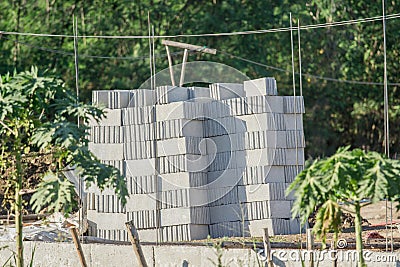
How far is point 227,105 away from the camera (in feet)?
28.0

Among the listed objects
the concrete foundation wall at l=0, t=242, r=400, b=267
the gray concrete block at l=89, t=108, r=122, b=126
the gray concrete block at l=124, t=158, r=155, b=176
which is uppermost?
the gray concrete block at l=89, t=108, r=122, b=126

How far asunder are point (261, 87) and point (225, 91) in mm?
443

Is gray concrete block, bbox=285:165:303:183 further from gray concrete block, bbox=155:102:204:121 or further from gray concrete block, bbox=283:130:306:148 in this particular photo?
gray concrete block, bbox=155:102:204:121

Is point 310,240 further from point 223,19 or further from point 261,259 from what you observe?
point 223,19

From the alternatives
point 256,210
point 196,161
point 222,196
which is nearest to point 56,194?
point 196,161

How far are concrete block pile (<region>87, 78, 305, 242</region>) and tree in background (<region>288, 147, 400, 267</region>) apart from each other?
4002 mm

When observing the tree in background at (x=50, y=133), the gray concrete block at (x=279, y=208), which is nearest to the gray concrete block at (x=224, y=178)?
the gray concrete block at (x=279, y=208)

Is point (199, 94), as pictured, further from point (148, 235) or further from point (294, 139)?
point (148, 235)

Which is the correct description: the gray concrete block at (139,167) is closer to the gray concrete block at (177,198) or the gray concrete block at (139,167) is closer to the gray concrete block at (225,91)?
the gray concrete block at (177,198)

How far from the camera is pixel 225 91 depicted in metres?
8.67

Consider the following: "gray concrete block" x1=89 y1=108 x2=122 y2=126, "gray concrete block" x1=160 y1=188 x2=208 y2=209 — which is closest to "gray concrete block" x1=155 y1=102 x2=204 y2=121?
"gray concrete block" x1=89 y1=108 x2=122 y2=126

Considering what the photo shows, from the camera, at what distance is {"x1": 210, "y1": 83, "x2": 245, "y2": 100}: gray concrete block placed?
8656 mm

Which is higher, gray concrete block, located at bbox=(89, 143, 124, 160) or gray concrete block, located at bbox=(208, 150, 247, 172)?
gray concrete block, located at bbox=(89, 143, 124, 160)

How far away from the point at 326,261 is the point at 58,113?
1.74 m
